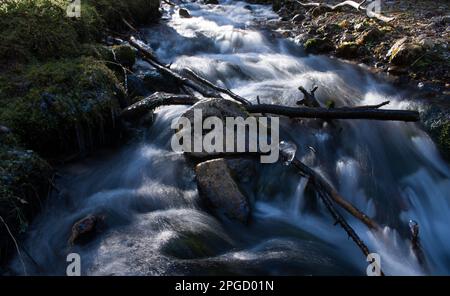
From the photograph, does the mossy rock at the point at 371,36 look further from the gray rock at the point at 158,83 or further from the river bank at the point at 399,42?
the gray rock at the point at 158,83

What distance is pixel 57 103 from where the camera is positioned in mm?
4961

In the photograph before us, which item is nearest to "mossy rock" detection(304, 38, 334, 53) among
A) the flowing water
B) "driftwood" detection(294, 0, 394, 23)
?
"driftwood" detection(294, 0, 394, 23)

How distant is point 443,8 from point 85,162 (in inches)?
362

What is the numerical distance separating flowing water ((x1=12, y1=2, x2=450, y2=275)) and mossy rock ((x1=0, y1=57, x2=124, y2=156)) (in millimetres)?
428

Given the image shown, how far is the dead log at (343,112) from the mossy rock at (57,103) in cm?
197

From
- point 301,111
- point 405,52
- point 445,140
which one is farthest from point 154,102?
point 405,52

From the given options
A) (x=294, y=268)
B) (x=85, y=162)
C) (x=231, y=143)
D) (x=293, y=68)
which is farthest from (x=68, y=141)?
(x=293, y=68)

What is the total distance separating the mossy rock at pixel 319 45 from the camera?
29.9 ft

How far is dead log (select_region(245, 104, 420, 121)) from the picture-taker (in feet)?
16.6

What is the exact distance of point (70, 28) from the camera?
660cm

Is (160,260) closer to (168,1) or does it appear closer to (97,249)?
(97,249)

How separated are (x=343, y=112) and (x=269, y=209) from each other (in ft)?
5.20

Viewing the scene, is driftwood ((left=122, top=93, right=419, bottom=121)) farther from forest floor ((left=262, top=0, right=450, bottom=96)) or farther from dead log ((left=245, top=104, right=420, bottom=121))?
forest floor ((left=262, top=0, right=450, bottom=96))
